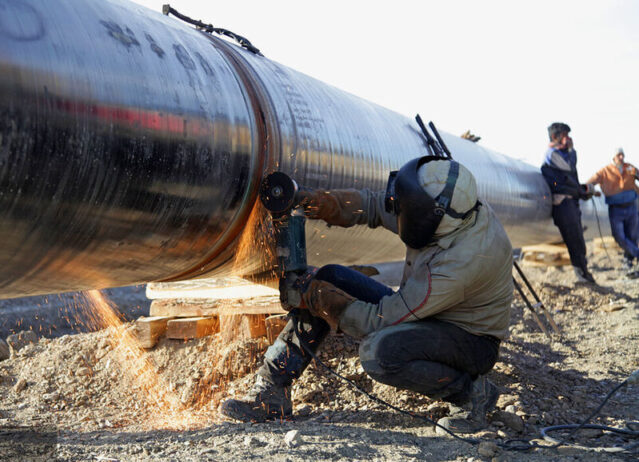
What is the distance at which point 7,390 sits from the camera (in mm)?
3139

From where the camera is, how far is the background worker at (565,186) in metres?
5.34

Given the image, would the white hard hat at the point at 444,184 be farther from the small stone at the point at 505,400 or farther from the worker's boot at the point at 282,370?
the small stone at the point at 505,400

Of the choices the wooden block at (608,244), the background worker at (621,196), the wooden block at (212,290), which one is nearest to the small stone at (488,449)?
the wooden block at (212,290)

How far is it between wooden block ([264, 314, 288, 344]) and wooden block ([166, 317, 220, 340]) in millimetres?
448

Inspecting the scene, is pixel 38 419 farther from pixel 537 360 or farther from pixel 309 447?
pixel 537 360

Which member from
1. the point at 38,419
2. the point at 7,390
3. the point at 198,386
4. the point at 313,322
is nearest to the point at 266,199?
the point at 313,322

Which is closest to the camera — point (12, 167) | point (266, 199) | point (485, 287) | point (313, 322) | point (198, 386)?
point (12, 167)

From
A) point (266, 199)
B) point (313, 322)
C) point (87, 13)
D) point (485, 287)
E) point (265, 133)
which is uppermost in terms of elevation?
point (87, 13)

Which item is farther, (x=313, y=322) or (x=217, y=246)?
(x=313, y=322)

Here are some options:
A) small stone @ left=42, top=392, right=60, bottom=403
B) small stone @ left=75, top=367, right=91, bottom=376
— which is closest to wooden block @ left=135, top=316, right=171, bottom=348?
small stone @ left=75, top=367, right=91, bottom=376

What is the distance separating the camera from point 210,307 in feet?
10.6

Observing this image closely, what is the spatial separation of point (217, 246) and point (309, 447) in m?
0.81

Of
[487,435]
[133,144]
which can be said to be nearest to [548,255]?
[487,435]

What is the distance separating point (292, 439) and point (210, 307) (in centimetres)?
128
